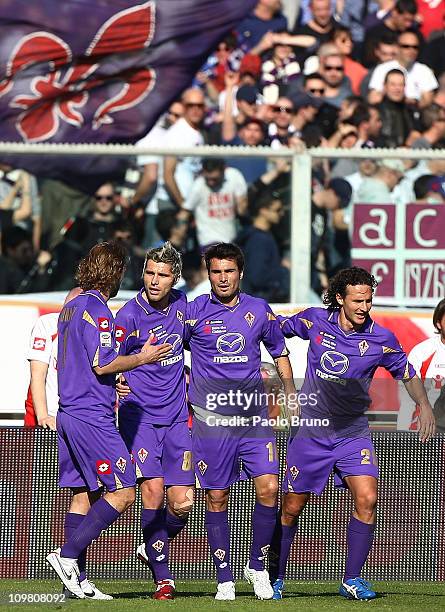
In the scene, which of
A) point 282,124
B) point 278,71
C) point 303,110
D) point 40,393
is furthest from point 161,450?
point 278,71

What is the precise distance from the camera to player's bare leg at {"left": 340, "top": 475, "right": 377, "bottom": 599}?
7.24m

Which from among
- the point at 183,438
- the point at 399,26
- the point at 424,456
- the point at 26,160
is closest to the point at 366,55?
the point at 399,26

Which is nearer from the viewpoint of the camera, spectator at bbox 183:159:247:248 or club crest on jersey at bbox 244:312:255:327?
club crest on jersey at bbox 244:312:255:327

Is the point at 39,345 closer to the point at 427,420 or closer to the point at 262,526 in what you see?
the point at 262,526

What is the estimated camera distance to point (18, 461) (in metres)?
7.87

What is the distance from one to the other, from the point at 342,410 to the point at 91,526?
4.96 feet

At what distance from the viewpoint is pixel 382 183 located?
11688 mm

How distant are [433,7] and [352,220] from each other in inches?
109

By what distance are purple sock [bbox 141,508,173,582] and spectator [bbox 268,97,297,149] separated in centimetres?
564

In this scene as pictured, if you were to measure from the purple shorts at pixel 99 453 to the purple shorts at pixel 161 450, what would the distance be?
0.90 feet

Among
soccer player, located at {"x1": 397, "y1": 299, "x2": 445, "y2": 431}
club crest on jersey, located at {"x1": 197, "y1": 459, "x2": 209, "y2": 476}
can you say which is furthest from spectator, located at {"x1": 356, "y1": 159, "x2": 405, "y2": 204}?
club crest on jersey, located at {"x1": 197, "y1": 459, "x2": 209, "y2": 476}

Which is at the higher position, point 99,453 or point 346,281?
point 346,281

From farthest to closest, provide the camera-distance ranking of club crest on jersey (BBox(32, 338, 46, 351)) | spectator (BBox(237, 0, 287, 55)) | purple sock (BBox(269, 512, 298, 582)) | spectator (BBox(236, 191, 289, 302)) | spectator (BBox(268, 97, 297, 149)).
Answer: spectator (BBox(237, 0, 287, 55)) → spectator (BBox(268, 97, 297, 149)) → spectator (BBox(236, 191, 289, 302)) → club crest on jersey (BBox(32, 338, 46, 351)) → purple sock (BBox(269, 512, 298, 582))

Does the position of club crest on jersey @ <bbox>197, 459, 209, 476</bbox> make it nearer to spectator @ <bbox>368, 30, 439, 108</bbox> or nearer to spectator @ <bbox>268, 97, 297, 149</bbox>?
spectator @ <bbox>268, 97, 297, 149</bbox>
